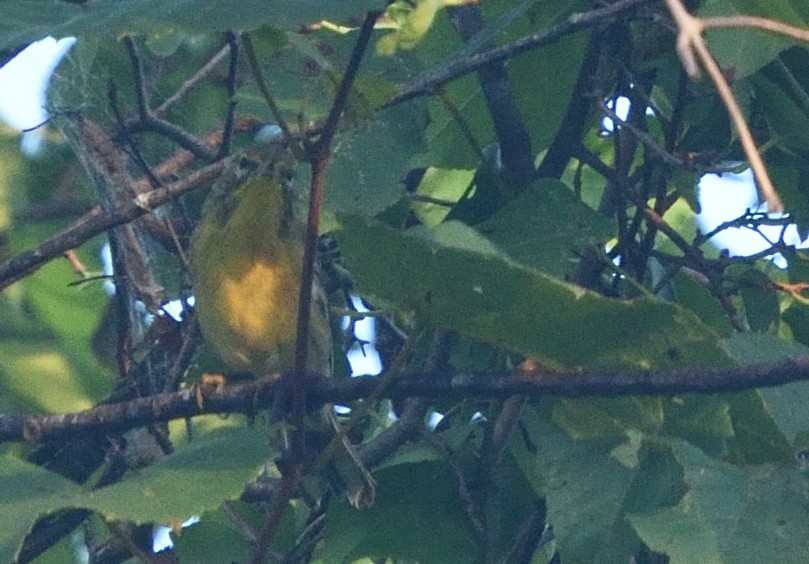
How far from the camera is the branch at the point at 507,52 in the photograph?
95.6 inches

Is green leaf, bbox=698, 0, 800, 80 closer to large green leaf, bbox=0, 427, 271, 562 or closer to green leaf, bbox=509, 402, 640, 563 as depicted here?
green leaf, bbox=509, 402, 640, 563

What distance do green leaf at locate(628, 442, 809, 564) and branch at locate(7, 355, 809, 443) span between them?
134 mm

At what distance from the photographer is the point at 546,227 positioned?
2.65 metres

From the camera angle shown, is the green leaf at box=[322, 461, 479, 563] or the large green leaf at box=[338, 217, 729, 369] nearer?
the large green leaf at box=[338, 217, 729, 369]

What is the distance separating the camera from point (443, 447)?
2857mm

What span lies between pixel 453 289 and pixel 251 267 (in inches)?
93.5

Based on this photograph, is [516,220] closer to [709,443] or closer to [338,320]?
[709,443]

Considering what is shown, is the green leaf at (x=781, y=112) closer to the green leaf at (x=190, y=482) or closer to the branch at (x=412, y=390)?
the branch at (x=412, y=390)

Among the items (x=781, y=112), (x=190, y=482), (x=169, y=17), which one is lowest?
(x=190, y=482)

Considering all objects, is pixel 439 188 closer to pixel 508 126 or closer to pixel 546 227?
pixel 508 126

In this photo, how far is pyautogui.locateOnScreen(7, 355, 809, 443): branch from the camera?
190cm

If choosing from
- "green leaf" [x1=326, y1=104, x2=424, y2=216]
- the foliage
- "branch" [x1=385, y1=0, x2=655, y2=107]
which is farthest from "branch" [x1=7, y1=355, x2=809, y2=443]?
"branch" [x1=385, y1=0, x2=655, y2=107]

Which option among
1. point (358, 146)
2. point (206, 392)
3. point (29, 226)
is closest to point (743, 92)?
point (358, 146)

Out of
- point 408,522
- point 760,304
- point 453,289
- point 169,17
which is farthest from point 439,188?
point 169,17
